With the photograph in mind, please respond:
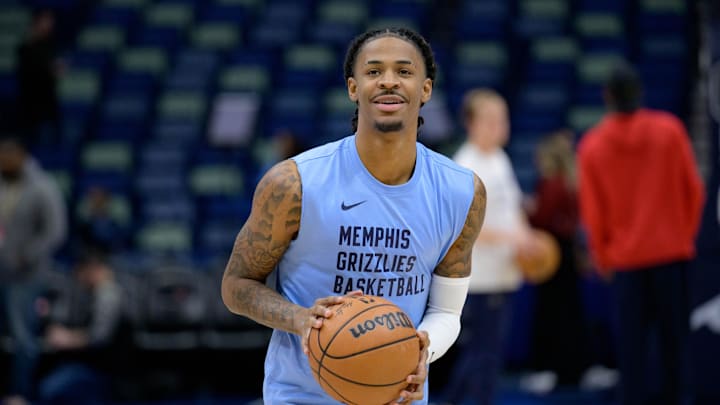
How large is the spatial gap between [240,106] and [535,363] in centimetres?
506

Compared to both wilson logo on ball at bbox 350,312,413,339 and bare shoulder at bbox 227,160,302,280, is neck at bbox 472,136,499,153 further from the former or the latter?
wilson logo on ball at bbox 350,312,413,339

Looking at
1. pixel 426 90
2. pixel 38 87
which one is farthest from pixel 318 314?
pixel 38 87

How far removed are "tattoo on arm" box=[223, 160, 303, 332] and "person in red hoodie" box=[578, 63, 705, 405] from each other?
10.4 ft

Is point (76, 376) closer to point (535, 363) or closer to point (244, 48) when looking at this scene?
point (535, 363)

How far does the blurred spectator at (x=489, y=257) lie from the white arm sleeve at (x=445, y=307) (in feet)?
7.70

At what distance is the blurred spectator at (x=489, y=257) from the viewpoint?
535cm

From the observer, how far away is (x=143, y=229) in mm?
10477

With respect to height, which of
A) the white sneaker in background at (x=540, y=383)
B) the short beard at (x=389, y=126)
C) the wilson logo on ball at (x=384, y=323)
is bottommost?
the white sneaker in background at (x=540, y=383)

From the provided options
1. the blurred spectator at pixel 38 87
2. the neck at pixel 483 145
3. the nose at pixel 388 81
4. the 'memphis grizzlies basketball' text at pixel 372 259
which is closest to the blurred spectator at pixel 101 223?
the blurred spectator at pixel 38 87

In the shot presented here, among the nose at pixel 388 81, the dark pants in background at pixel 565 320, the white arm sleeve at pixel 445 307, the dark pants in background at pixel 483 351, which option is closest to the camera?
the nose at pixel 388 81

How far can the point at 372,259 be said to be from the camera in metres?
2.80

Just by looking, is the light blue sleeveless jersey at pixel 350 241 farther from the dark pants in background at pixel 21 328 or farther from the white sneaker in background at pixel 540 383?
the white sneaker in background at pixel 540 383

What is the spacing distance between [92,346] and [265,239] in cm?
471

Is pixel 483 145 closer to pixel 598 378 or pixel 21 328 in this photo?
pixel 598 378
